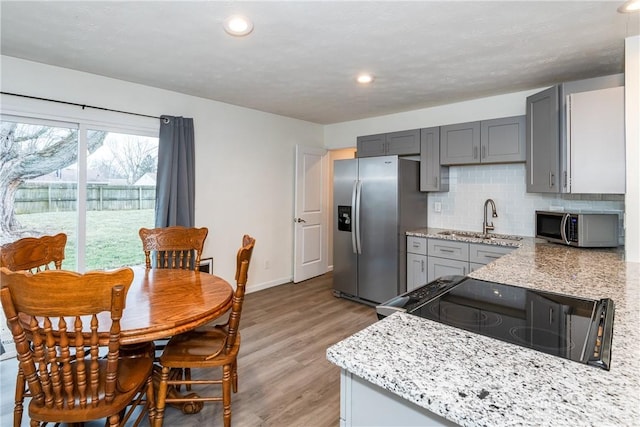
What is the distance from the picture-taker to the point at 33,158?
2691mm

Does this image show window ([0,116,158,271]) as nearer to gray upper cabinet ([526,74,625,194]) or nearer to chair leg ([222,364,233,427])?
chair leg ([222,364,233,427])

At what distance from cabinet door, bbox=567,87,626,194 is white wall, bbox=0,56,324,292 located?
10.8 feet

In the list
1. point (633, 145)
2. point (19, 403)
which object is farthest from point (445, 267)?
point (19, 403)

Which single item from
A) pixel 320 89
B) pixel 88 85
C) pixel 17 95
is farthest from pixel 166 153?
pixel 320 89

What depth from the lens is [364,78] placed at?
2.91 m

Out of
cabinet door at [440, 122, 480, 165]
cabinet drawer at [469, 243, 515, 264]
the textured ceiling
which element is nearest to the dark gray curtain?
the textured ceiling

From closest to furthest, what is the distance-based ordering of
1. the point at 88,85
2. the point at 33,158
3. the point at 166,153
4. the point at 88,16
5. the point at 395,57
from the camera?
the point at 88,16
the point at 395,57
the point at 33,158
the point at 88,85
the point at 166,153

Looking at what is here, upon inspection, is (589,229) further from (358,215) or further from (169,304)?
(169,304)

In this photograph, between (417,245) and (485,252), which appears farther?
(417,245)

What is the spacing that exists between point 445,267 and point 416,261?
33 centimetres

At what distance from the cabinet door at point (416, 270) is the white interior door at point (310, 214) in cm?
172

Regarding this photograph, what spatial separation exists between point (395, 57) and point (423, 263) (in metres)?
2.11

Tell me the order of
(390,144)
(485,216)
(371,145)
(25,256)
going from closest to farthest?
(25,256) → (485,216) → (390,144) → (371,145)

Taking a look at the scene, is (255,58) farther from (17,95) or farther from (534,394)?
(534,394)
